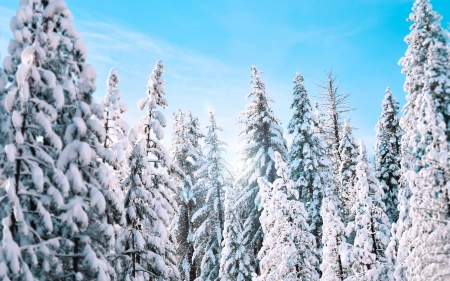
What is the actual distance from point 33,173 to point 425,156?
42.5 feet

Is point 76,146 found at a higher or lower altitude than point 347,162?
lower

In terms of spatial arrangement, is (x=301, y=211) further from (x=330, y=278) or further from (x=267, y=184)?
(x=330, y=278)

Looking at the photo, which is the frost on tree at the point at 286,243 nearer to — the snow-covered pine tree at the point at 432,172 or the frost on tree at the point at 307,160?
the snow-covered pine tree at the point at 432,172

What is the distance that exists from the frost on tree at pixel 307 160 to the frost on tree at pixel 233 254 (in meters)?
5.76

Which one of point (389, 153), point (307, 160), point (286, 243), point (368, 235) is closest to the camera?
point (368, 235)

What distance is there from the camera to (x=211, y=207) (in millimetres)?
26688

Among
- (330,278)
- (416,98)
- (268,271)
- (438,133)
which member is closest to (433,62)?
(416,98)

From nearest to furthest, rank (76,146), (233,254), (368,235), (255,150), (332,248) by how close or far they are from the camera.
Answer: (76,146) < (368,235) < (332,248) < (233,254) < (255,150)

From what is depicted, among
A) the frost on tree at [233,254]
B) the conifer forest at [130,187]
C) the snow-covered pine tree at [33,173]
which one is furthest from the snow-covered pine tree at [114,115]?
the frost on tree at [233,254]

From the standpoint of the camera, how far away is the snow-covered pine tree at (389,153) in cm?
2747

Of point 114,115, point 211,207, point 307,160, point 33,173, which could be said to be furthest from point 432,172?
point 211,207

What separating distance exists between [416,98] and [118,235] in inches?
506

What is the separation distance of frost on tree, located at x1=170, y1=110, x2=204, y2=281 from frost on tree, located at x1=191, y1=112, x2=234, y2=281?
67 centimetres

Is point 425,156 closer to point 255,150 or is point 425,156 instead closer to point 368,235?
point 368,235
